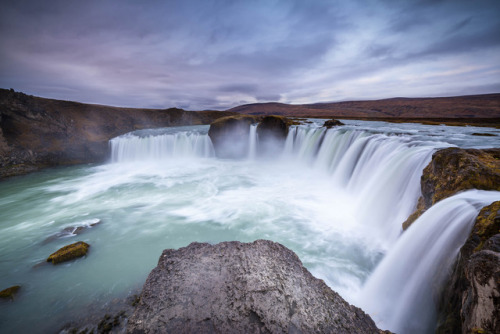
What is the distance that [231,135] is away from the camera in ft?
66.3

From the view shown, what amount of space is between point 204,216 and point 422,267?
23.0 ft

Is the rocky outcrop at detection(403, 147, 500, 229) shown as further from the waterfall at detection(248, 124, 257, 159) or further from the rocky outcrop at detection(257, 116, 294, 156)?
the waterfall at detection(248, 124, 257, 159)

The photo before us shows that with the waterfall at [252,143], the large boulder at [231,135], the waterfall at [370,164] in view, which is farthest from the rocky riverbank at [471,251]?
the large boulder at [231,135]

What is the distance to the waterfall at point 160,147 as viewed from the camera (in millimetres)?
21598

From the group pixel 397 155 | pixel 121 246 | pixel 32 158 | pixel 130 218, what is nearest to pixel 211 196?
pixel 130 218

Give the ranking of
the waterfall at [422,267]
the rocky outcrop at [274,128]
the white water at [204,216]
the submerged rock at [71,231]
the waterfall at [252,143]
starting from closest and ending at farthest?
the waterfall at [422,267]
the white water at [204,216]
the submerged rock at [71,231]
the rocky outcrop at [274,128]
the waterfall at [252,143]

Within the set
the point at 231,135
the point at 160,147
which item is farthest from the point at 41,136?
the point at 231,135

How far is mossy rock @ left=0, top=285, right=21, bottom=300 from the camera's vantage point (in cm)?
422

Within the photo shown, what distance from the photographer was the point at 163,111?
1629 inches

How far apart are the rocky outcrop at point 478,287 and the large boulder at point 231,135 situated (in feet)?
60.4

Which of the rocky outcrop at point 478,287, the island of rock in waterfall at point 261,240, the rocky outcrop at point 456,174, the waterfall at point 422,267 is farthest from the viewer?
the rocky outcrop at point 456,174

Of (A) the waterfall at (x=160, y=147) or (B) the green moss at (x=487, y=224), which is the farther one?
(A) the waterfall at (x=160, y=147)

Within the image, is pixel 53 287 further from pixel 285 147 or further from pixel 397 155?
pixel 285 147

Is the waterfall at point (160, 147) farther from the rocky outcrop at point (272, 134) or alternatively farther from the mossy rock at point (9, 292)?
the mossy rock at point (9, 292)
